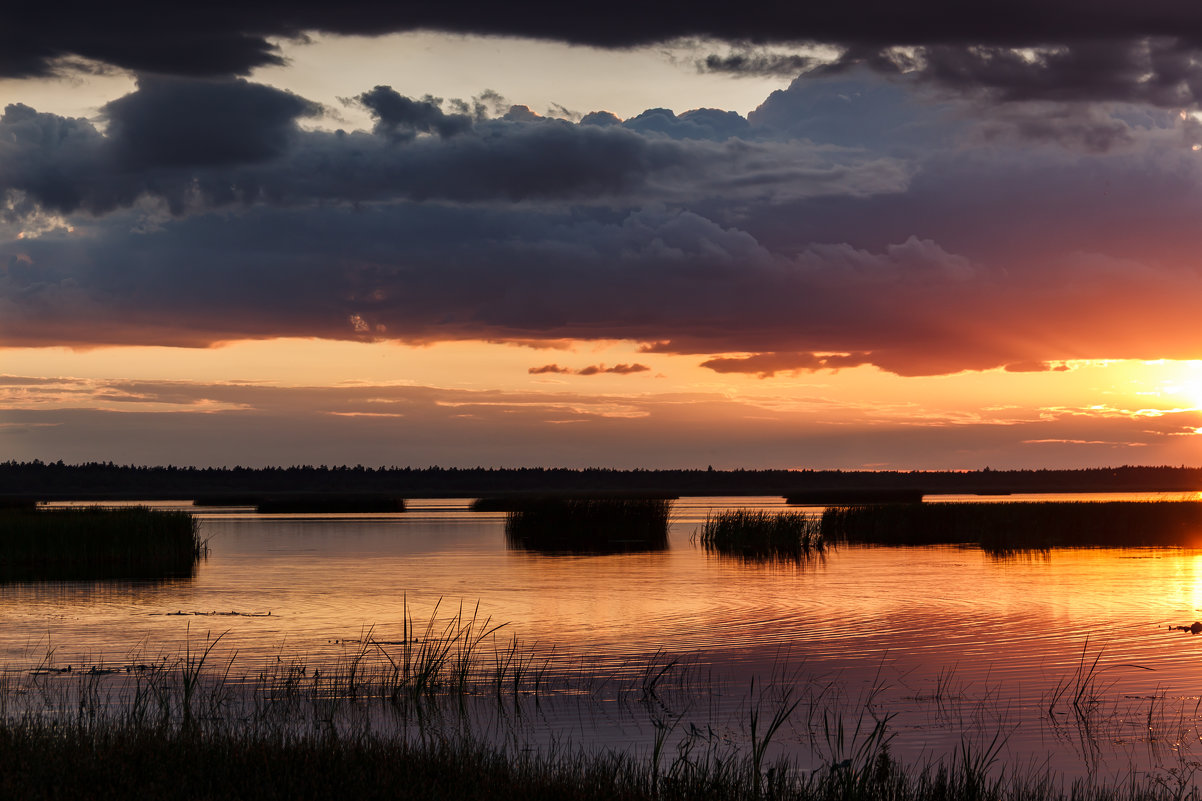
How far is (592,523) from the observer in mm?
56156

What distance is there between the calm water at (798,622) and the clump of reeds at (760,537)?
14.2 feet

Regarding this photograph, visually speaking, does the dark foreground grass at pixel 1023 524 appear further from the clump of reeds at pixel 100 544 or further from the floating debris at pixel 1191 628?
the clump of reeds at pixel 100 544

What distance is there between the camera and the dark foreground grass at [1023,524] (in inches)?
2007

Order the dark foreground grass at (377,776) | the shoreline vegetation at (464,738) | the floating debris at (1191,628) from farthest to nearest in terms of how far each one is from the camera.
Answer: the floating debris at (1191,628) < the shoreline vegetation at (464,738) < the dark foreground grass at (377,776)

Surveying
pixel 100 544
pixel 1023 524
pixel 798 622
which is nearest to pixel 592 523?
pixel 1023 524

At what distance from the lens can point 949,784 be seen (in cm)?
1127

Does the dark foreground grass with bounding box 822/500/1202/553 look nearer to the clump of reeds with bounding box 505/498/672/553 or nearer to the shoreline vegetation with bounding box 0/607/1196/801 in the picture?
the clump of reeds with bounding box 505/498/672/553

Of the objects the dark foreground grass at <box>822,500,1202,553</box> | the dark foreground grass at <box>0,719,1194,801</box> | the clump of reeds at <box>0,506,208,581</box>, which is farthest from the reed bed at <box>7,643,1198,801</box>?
the dark foreground grass at <box>822,500,1202,553</box>

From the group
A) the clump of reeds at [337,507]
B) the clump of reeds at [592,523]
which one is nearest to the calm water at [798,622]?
the clump of reeds at [592,523]

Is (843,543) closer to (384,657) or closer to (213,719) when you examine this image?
(384,657)

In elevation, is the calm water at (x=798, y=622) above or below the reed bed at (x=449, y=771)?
below

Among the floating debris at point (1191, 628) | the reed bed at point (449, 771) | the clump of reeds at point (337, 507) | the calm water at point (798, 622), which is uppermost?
the reed bed at point (449, 771)

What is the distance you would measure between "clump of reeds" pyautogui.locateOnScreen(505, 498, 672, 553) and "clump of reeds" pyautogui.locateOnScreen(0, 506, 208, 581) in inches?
623

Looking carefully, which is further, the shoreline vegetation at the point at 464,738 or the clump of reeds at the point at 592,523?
the clump of reeds at the point at 592,523
